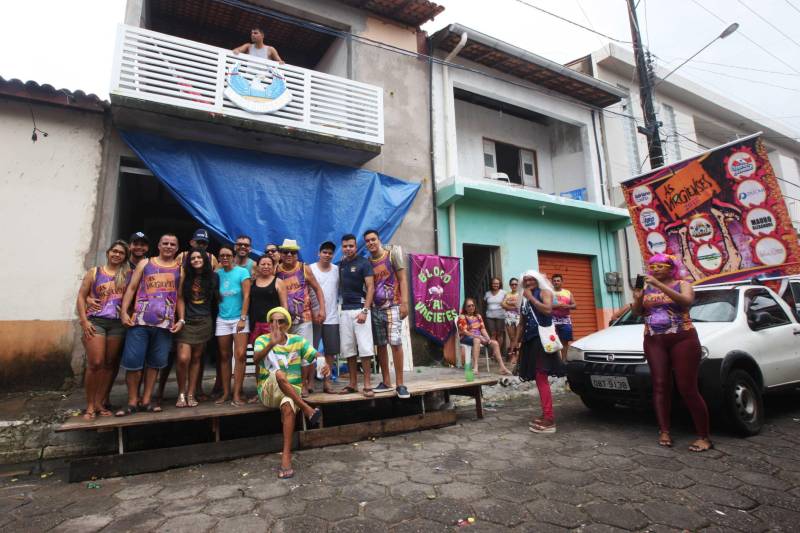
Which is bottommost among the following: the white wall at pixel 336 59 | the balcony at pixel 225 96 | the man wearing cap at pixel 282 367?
the man wearing cap at pixel 282 367

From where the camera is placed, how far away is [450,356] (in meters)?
8.00

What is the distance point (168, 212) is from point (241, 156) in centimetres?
396

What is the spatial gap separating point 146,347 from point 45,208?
3310 mm

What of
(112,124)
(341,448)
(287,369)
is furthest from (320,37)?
(341,448)

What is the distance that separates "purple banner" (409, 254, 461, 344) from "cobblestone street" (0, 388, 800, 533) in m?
3.71

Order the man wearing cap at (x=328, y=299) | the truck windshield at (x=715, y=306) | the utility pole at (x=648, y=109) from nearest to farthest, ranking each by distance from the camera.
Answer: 1. the truck windshield at (x=715, y=306)
2. the man wearing cap at (x=328, y=299)
3. the utility pole at (x=648, y=109)

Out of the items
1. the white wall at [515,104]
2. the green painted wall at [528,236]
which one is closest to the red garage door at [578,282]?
the green painted wall at [528,236]

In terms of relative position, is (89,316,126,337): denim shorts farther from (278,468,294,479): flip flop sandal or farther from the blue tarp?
the blue tarp

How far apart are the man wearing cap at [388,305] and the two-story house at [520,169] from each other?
4038 mm

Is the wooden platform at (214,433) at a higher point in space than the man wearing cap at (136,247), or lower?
lower

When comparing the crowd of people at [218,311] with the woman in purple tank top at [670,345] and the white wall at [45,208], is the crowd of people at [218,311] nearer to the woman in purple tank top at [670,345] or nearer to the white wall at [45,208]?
the white wall at [45,208]

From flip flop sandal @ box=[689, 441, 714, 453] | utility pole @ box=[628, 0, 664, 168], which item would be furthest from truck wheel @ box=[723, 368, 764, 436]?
utility pole @ box=[628, 0, 664, 168]

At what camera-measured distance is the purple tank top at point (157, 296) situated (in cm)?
397

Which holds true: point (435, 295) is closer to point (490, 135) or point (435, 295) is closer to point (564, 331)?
point (564, 331)
